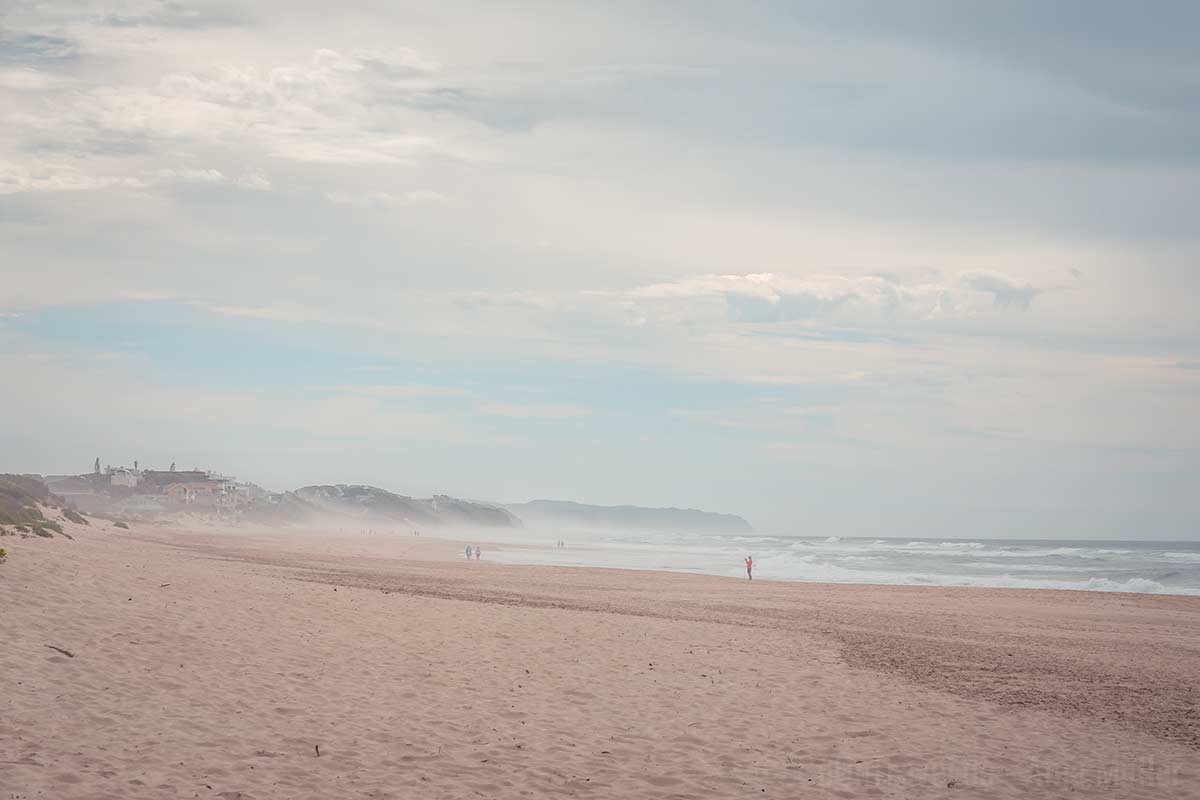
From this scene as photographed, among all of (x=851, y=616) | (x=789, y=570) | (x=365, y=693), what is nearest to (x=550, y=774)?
(x=365, y=693)

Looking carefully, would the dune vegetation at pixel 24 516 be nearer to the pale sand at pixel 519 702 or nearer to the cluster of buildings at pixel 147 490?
the pale sand at pixel 519 702

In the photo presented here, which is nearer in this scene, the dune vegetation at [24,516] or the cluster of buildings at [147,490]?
the dune vegetation at [24,516]

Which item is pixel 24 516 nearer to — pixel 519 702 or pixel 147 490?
pixel 519 702

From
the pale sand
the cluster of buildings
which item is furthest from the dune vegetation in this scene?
the cluster of buildings

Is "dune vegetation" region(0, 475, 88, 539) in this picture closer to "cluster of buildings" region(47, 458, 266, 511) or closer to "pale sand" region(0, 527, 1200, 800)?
"pale sand" region(0, 527, 1200, 800)

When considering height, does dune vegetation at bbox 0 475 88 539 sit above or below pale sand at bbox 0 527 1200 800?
above

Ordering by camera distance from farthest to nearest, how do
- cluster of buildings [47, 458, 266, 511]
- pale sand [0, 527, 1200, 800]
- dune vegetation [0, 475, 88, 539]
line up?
cluster of buildings [47, 458, 266, 511]
dune vegetation [0, 475, 88, 539]
pale sand [0, 527, 1200, 800]

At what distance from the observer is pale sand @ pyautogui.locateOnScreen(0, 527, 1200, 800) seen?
8711 millimetres

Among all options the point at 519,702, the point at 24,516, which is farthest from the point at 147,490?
the point at 519,702

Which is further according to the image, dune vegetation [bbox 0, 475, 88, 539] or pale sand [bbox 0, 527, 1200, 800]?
dune vegetation [bbox 0, 475, 88, 539]

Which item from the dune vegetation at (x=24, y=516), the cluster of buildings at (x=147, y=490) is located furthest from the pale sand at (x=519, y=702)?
the cluster of buildings at (x=147, y=490)

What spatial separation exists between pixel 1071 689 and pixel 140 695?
13483mm

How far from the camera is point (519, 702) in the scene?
11.7 m

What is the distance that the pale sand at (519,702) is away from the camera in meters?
8.71
